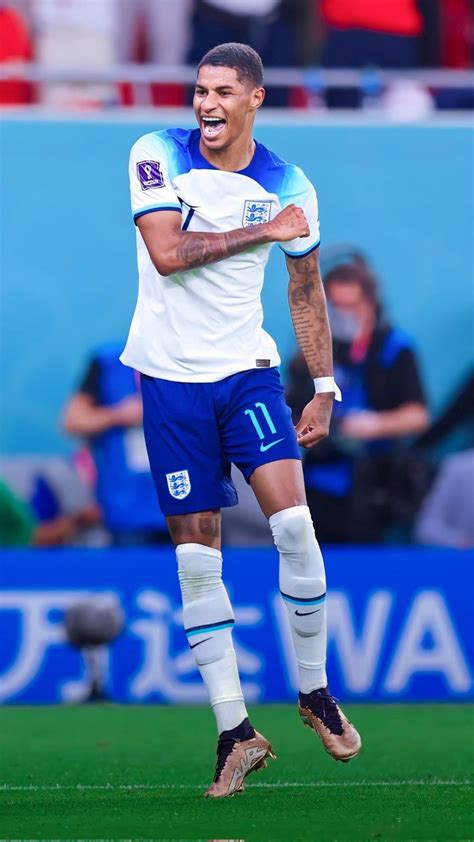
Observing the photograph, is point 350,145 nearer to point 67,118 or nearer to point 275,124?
point 275,124

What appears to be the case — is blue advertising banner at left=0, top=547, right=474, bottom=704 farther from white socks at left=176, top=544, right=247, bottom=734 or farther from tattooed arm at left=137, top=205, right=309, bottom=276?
tattooed arm at left=137, top=205, right=309, bottom=276

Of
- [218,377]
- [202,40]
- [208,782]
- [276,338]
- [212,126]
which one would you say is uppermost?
[212,126]

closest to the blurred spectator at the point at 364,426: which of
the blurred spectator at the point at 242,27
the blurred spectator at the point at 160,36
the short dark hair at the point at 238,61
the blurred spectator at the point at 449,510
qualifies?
the blurred spectator at the point at 449,510

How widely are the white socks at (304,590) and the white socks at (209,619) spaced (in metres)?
0.22

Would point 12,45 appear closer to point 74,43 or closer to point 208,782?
point 74,43

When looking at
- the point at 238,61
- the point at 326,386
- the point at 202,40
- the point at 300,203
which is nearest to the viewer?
the point at 238,61

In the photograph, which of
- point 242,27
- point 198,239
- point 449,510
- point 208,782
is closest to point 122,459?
point 449,510

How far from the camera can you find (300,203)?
18.8 feet

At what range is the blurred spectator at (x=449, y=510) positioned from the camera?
11.6 metres

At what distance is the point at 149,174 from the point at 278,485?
113cm

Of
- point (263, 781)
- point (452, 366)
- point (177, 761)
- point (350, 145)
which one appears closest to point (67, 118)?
point (350, 145)

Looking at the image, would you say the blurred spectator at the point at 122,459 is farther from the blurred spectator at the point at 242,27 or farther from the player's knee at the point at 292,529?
the player's knee at the point at 292,529

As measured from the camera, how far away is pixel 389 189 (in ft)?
39.6

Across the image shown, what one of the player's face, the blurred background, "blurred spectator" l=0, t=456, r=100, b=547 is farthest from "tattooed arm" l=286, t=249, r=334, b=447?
"blurred spectator" l=0, t=456, r=100, b=547
